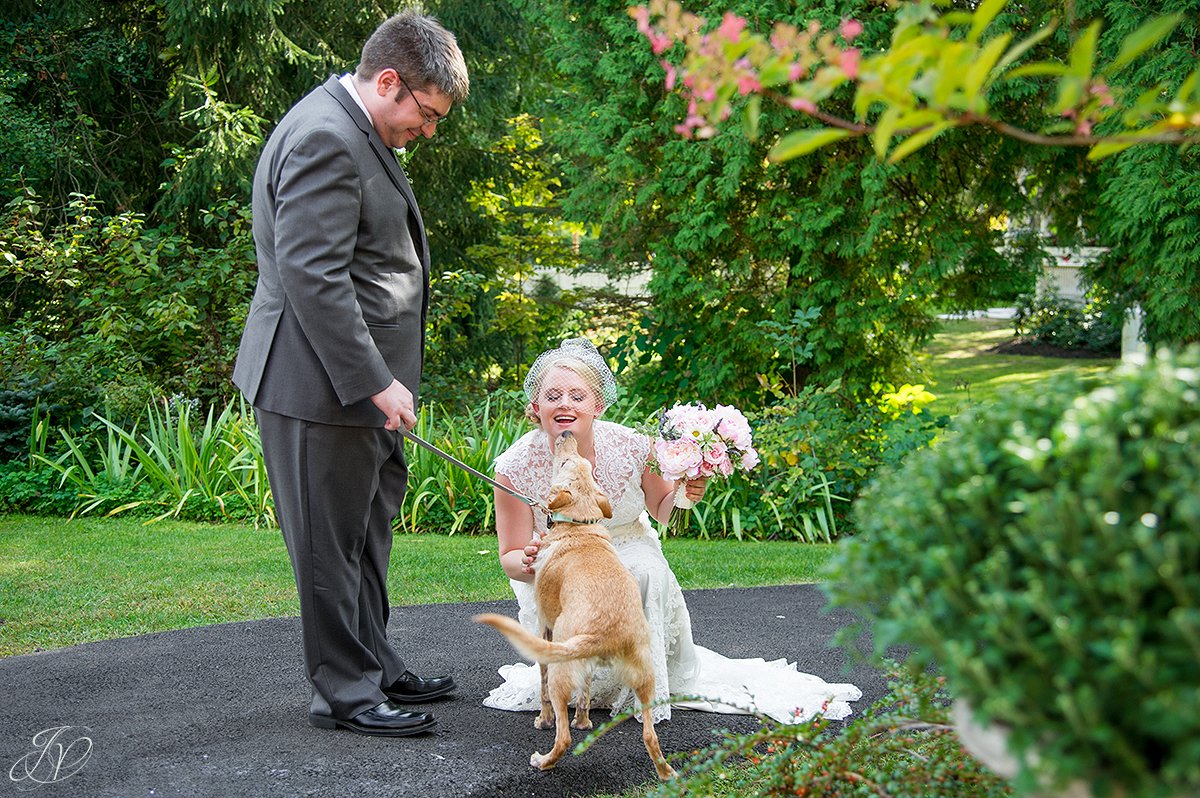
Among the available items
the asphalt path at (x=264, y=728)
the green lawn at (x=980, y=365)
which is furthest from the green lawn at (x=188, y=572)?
Result: the green lawn at (x=980, y=365)

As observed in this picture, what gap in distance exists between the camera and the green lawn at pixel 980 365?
1459 cm

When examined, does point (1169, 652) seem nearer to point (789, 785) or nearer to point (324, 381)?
point (789, 785)

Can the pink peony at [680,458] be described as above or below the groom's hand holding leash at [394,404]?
below

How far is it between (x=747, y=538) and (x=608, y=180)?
3331mm

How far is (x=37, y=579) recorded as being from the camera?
630 cm

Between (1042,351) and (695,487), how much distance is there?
1476cm

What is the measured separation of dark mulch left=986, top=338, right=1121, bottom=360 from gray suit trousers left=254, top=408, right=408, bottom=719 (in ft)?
48.0

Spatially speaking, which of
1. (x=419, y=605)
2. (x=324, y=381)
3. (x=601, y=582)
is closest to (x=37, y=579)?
(x=419, y=605)

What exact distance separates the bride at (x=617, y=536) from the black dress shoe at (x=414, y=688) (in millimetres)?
180

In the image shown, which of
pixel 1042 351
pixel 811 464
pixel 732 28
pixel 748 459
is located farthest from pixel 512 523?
pixel 1042 351

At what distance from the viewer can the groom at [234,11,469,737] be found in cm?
340

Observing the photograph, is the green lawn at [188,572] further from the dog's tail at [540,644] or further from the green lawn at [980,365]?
the green lawn at [980,365]

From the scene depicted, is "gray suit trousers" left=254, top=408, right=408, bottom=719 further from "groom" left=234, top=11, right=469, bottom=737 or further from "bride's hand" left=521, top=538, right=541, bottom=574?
"bride's hand" left=521, top=538, right=541, bottom=574

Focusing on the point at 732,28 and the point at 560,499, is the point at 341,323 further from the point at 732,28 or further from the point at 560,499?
the point at 732,28
